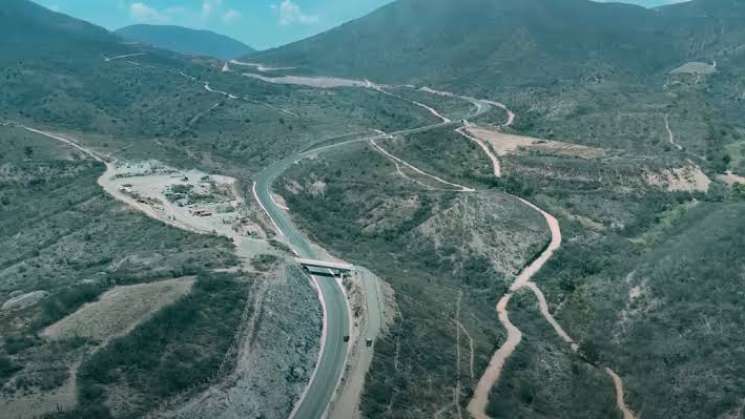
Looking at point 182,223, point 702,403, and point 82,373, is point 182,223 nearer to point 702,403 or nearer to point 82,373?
point 82,373

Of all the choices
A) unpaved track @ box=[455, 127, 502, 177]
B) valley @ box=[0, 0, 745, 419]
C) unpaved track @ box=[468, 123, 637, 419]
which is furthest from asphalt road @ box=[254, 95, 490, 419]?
unpaved track @ box=[455, 127, 502, 177]

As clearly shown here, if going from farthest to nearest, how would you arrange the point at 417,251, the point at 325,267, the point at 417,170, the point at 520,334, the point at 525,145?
the point at 525,145
the point at 417,170
the point at 417,251
the point at 325,267
the point at 520,334

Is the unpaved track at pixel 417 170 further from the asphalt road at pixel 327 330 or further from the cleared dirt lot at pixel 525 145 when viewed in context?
the asphalt road at pixel 327 330

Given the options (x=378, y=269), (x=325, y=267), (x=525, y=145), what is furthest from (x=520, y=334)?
(x=525, y=145)

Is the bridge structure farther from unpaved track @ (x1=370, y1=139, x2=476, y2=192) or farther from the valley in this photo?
unpaved track @ (x1=370, y1=139, x2=476, y2=192)

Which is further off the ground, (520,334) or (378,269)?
(378,269)

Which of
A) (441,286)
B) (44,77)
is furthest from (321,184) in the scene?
(44,77)

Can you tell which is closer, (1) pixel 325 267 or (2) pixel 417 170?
(1) pixel 325 267

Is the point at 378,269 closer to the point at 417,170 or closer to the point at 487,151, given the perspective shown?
the point at 417,170
